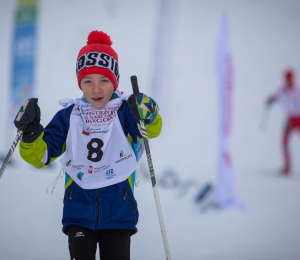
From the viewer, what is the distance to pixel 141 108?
1083 millimetres

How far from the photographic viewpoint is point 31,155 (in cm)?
109

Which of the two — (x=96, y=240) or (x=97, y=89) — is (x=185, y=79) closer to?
(x=97, y=89)

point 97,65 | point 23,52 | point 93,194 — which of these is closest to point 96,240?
point 93,194

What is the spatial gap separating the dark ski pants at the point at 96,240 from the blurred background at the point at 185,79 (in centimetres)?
128

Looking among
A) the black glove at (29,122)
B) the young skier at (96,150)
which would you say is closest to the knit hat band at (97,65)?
the young skier at (96,150)

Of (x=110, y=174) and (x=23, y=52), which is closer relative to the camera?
(x=110, y=174)

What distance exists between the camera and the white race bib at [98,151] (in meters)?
1.14

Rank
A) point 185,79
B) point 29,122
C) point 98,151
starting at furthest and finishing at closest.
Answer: point 185,79, point 98,151, point 29,122

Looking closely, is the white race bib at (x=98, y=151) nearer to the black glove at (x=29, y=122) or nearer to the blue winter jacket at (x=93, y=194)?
the blue winter jacket at (x=93, y=194)

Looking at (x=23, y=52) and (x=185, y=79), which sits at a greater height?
(x=23, y=52)

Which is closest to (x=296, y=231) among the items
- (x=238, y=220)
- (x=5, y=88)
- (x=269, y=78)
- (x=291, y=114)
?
(x=238, y=220)

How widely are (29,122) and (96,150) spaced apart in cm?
27

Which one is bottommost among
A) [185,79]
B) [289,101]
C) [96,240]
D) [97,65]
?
[96,240]

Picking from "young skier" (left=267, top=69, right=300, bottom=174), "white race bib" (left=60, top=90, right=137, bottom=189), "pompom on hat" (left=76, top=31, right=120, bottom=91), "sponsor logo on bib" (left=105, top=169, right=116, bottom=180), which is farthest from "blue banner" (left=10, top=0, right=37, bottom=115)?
"young skier" (left=267, top=69, right=300, bottom=174)
